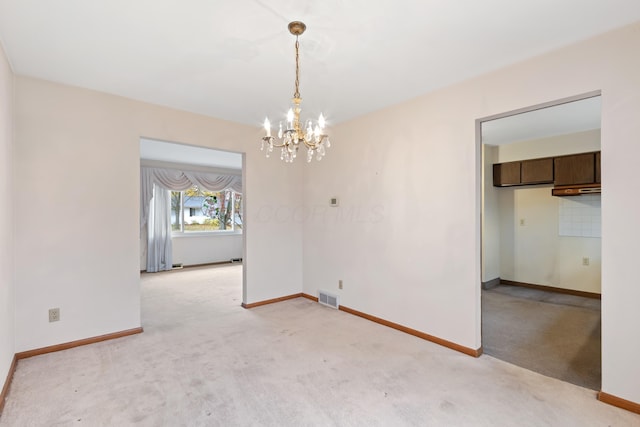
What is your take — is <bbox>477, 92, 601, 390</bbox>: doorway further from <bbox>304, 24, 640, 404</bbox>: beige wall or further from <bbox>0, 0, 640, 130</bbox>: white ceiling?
<bbox>0, 0, 640, 130</bbox>: white ceiling

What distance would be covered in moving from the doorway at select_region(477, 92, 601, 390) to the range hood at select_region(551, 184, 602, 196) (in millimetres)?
44

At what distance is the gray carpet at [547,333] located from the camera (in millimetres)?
2514

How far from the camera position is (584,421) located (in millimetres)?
1850

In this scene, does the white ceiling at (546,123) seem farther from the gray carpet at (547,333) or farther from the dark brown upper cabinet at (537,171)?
the gray carpet at (547,333)

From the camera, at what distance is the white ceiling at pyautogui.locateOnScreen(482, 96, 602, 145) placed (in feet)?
11.4

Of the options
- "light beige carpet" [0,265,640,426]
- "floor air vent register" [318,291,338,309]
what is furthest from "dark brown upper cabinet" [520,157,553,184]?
"floor air vent register" [318,291,338,309]

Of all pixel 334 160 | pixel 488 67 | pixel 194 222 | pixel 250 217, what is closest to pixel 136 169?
pixel 250 217

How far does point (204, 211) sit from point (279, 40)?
651cm

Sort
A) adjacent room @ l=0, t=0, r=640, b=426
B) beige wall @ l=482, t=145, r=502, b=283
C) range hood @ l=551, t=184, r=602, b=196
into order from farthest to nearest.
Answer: beige wall @ l=482, t=145, r=502, b=283, range hood @ l=551, t=184, r=602, b=196, adjacent room @ l=0, t=0, r=640, b=426

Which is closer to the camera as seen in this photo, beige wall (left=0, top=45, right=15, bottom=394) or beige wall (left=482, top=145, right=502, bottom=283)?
beige wall (left=0, top=45, right=15, bottom=394)

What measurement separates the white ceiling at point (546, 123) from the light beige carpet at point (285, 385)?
2.68 m

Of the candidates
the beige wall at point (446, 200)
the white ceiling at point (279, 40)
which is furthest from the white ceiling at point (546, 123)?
the white ceiling at point (279, 40)

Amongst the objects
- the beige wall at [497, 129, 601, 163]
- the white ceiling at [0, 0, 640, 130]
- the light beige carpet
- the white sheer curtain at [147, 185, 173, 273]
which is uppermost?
the white ceiling at [0, 0, 640, 130]

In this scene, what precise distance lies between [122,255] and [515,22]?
3.84 meters
